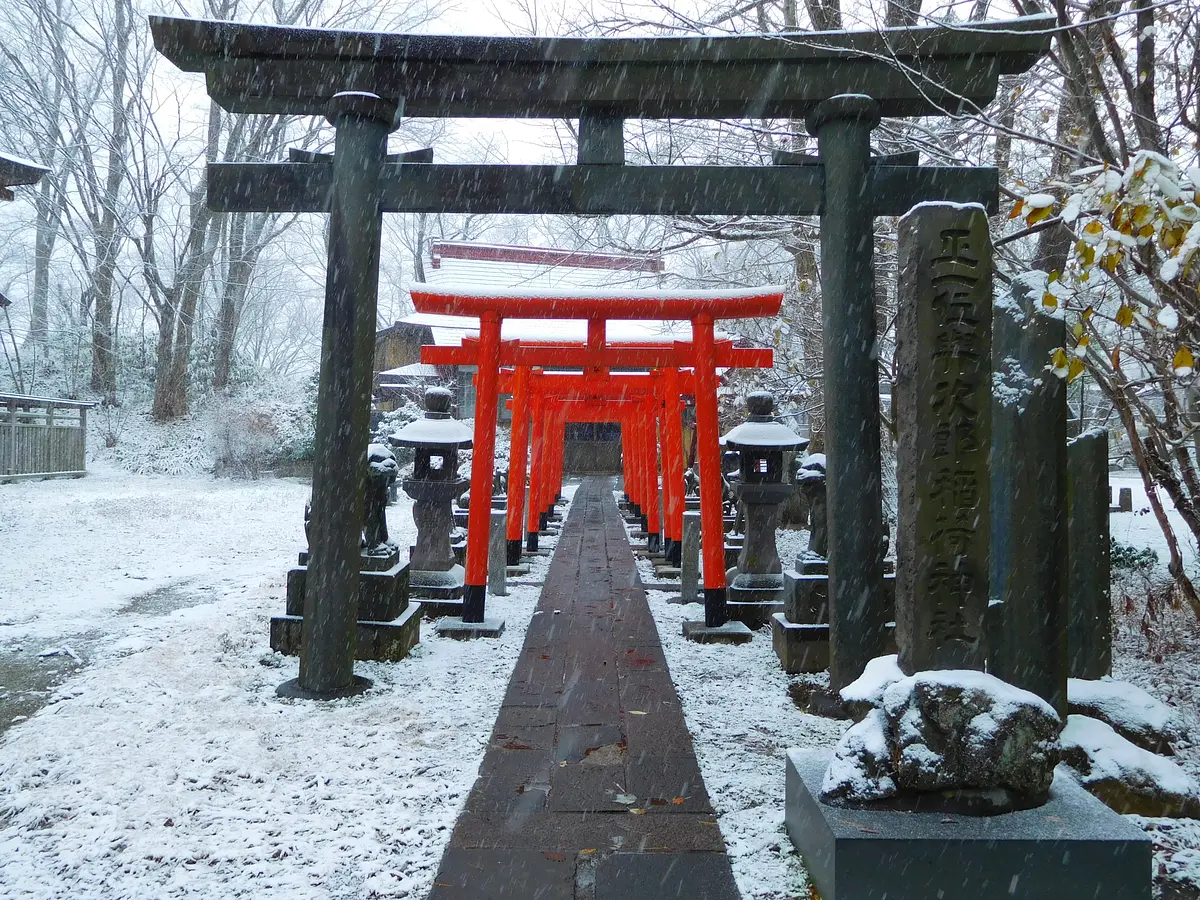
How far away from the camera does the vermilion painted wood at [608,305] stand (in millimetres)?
6266

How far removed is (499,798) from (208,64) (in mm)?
4221

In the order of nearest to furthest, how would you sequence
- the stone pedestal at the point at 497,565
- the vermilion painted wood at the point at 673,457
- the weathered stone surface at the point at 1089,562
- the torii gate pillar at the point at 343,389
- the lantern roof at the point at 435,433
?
the weathered stone surface at the point at 1089,562
the torii gate pillar at the point at 343,389
the lantern roof at the point at 435,433
the stone pedestal at the point at 497,565
the vermilion painted wood at the point at 673,457

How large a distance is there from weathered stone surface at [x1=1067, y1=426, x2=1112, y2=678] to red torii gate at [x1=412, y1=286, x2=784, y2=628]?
113 inches

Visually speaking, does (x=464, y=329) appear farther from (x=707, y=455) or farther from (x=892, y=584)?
(x=892, y=584)

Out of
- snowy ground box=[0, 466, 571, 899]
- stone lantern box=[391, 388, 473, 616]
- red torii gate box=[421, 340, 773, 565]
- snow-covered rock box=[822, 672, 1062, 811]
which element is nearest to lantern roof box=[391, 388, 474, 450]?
stone lantern box=[391, 388, 473, 616]

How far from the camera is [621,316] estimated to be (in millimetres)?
6895

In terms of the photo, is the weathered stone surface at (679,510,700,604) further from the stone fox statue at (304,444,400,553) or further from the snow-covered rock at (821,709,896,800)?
the snow-covered rock at (821,709,896,800)

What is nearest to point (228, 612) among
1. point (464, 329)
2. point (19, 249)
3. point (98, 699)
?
point (98, 699)

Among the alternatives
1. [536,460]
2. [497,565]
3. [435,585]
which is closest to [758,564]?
[497,565]

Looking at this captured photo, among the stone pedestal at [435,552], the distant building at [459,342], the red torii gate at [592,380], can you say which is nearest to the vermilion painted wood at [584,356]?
the red torii gate at [592,380]

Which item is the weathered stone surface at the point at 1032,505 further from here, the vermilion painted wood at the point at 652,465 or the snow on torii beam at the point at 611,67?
the vermilion painted wood at the point at 652,465

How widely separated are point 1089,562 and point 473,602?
440 cm

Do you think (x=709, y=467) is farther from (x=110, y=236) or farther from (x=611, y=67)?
(x=110, y=236)

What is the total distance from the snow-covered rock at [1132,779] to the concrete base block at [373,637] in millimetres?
4039
